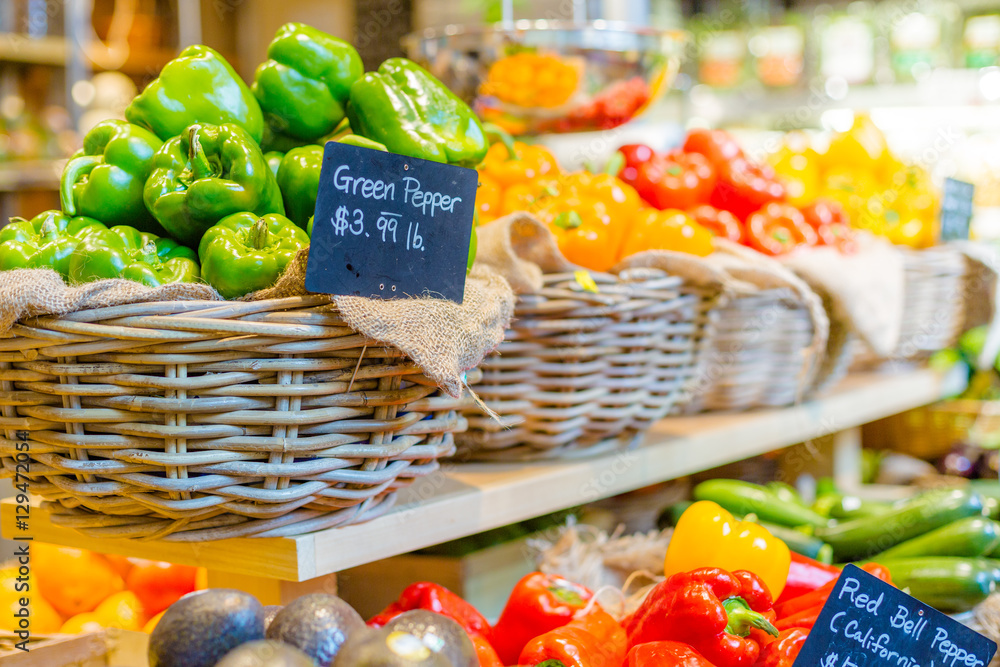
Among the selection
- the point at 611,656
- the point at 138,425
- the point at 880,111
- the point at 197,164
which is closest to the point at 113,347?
the point at 138,425

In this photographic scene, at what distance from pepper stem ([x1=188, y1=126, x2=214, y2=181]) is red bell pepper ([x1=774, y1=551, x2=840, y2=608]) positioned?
0.83 metres

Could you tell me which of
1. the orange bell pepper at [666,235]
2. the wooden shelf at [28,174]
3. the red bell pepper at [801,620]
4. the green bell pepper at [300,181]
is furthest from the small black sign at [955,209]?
the wooden shelf at [28,174]

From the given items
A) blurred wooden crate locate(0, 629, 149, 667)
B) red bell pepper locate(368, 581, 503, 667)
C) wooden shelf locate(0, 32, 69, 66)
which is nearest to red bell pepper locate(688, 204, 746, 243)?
red bell pepper locate(368, 581, 503, 667)

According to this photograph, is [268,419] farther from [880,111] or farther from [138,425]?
[880,111]

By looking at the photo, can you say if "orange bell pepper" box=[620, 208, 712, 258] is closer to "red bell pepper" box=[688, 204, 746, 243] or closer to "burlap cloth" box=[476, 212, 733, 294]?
"burlap cloth" box=[476, 212, 733, 294]

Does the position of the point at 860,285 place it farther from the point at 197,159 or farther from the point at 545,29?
the point at 197,159

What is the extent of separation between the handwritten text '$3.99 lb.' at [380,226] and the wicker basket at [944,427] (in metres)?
1.91

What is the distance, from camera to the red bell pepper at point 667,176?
1605mm

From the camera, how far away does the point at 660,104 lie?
469cm

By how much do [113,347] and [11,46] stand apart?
3478 millimetres

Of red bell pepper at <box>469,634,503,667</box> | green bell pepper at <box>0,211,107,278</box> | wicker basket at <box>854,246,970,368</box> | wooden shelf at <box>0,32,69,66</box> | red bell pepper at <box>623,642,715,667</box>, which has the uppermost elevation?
wooden shelf at <box>0,32,69,66</box>

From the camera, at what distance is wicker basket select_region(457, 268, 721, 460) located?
1122 millimetres

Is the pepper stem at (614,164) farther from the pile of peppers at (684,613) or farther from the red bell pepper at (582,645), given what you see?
the red bell pepper at (582,645)

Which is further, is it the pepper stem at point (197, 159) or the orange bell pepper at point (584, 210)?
the orange bell pepper at point (584, 210)
